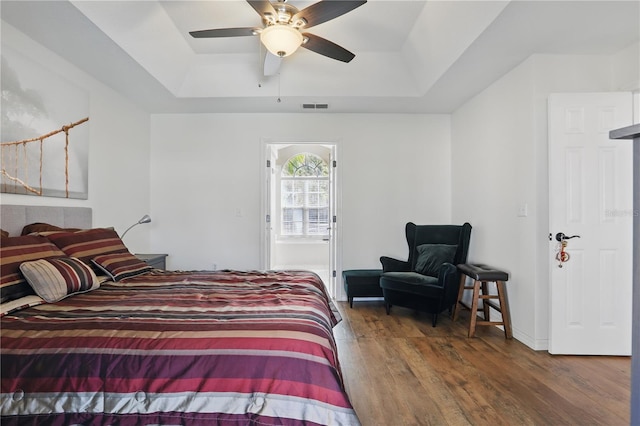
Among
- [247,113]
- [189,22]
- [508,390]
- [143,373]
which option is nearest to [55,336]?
[143,373]

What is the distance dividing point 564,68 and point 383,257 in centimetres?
256

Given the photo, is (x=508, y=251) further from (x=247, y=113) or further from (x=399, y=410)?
(x=247, y=113)

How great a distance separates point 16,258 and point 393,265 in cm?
345

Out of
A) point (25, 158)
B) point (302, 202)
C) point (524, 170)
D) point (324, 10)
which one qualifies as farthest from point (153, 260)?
point (302, 202)

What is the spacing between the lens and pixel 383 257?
4.14 m

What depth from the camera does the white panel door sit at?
2656mm

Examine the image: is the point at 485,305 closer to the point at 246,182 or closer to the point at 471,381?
the point at 471,381

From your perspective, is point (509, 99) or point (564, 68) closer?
point (564, 68)

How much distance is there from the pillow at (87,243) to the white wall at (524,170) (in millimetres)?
3423

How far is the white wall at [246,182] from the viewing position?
4.42 meters

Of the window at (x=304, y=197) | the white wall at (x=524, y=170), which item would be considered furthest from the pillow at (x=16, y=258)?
the window at (x=304, y=197)

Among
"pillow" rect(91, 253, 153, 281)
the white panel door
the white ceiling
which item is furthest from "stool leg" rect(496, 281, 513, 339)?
"pillow" rect(91, 253, 153, 281)

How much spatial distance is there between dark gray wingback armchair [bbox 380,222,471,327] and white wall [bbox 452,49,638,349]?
34 centimetres

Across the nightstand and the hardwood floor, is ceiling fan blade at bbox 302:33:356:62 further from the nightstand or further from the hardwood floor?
the nightstand
